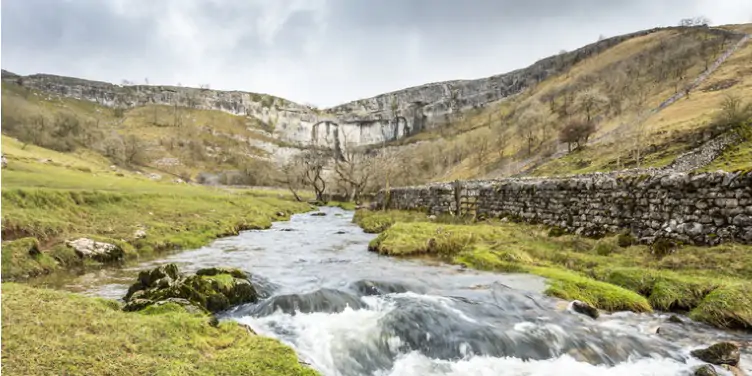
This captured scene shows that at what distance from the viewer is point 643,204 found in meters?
13.6

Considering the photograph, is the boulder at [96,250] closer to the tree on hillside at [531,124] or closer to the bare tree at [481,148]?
the bare tree at [481,148]

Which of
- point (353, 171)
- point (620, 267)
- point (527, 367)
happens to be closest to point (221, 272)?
point (527, 367)

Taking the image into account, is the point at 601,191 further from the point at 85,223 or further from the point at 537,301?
the point at 85,223

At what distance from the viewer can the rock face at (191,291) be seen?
837cm

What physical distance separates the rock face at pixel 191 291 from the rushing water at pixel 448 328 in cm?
52

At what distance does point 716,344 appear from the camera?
23.5 ft

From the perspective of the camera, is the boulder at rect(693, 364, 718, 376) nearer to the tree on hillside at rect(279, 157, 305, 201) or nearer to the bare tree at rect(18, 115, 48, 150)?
the tree on hillside at rect(279, 157, 305, 201)

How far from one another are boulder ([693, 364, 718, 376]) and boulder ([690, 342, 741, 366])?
1.36 ft

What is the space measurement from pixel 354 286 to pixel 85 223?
1465 centimetres

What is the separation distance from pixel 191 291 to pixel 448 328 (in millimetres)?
6055

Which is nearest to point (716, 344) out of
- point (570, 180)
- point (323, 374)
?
point (323, 374)

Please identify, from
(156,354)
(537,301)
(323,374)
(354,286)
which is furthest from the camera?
(354,286)

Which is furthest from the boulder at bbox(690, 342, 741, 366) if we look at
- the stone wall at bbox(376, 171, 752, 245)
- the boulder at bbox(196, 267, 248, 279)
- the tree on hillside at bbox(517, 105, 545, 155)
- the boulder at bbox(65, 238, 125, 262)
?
the tree on hillside at bbox(517, 105, 545, 155)

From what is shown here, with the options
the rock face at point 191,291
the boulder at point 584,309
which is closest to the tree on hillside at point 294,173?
the rock face at point 191,291
